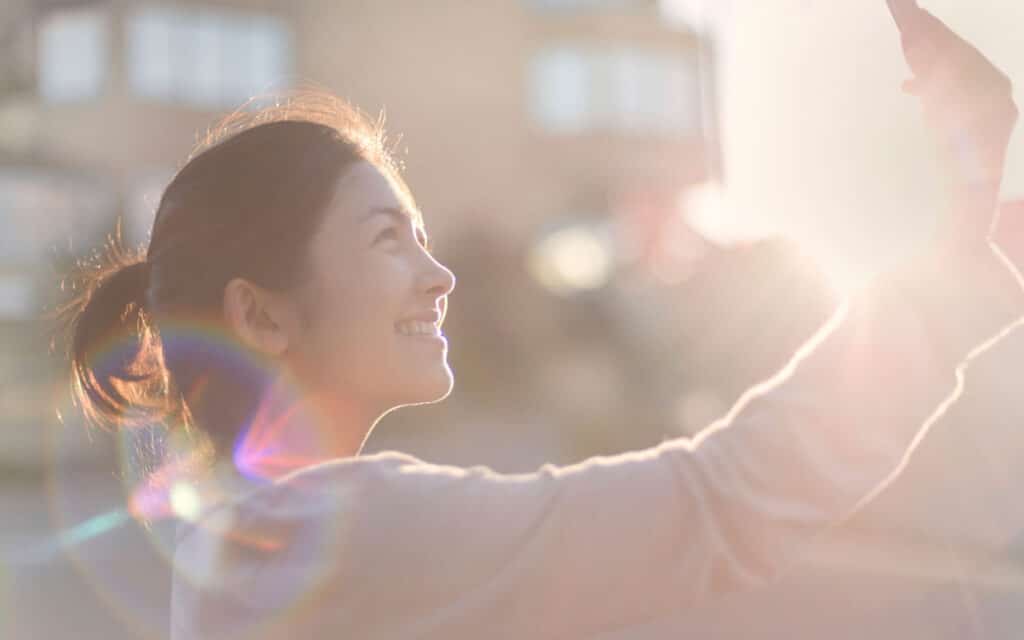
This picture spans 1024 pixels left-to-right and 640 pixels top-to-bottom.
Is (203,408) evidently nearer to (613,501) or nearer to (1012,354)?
(613,501)

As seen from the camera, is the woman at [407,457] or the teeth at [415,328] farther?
the teeth at [415,328]

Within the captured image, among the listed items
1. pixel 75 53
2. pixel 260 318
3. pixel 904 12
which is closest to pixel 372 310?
pixel 260 318

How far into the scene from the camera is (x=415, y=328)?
1103 millimetres

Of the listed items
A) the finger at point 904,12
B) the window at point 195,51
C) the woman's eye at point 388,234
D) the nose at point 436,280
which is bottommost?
the window at point 195,51

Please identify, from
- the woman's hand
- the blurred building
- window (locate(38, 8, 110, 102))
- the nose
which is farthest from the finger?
window (locate(38, 8, 110, 102))

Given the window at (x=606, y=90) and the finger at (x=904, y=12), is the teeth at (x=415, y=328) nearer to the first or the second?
the finger at (x=904, y=12)

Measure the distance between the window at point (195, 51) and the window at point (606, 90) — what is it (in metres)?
4.21

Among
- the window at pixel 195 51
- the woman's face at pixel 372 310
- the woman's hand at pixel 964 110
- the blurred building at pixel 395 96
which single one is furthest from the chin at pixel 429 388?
the window at pixel 195 51

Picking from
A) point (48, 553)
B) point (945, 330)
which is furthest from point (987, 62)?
point (48, 553)

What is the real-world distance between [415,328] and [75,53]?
18.0 metres

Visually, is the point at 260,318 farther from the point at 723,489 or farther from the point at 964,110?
the point at 964,110

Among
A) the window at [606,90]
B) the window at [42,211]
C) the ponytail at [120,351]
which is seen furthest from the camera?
the window at [606,90]

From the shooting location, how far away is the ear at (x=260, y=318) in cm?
114

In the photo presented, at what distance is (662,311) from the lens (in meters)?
11.8
